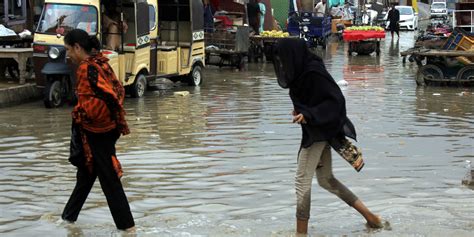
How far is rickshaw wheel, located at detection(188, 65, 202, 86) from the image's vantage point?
18089 mm

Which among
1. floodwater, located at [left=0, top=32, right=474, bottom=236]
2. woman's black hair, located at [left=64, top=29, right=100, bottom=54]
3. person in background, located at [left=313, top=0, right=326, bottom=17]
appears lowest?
floodwater, located at [left=0, top=32, right=474, bottom=236]

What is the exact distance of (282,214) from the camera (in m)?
6.78

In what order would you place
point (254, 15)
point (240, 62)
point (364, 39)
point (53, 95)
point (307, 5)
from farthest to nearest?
point (307, 5) < point (364, 39) < point (254, 15) < point (240, 62) < point (53, 95)

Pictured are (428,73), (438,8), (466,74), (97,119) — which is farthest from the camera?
(438,8)

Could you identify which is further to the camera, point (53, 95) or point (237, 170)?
point (53, 95)

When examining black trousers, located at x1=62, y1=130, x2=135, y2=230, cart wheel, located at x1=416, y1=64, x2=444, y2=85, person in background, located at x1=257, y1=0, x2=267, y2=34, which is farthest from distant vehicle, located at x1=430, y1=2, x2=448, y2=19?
black trousers, located at x1=62, y1=130, x2=135, y2=230

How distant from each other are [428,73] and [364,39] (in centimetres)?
1104

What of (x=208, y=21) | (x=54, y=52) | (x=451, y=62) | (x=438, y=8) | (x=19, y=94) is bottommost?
(x=19, y=94)

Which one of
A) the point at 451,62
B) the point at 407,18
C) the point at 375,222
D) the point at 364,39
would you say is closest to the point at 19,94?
the point at 451,62

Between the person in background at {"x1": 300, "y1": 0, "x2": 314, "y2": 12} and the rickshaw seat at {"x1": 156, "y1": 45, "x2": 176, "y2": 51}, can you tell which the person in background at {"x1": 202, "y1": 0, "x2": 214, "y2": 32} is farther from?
the person in background at {"x1": 300, "y1": 0, "x2": 314, "y2": 12}

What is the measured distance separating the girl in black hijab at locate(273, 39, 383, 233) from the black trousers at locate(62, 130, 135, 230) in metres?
1.34

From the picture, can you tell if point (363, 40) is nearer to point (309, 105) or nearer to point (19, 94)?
point (19, 94)

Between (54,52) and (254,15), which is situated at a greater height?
(254,15)

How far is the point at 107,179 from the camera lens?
19.5 ft
